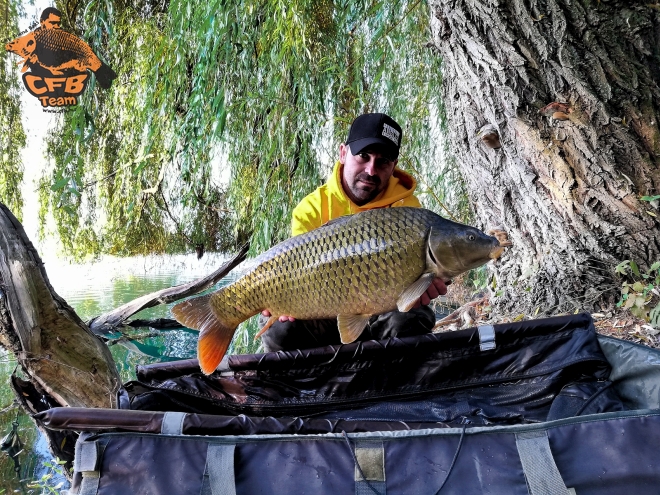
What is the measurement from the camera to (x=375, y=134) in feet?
4.80

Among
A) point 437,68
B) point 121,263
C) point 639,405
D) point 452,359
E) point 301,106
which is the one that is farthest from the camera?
point 121,263

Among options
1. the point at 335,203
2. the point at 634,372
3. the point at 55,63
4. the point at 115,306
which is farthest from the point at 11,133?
the point at 634,372

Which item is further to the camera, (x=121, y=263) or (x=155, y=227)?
(x=121, y=263)

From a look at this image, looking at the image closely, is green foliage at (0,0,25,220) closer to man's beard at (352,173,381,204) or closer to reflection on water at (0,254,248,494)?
reflection on water at (0,254,248,494)

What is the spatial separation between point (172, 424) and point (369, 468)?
0.32m

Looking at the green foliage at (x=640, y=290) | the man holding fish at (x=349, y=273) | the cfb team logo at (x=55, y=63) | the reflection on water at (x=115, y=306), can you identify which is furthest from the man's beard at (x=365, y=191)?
the cfb team logo at (x=55, y=63)

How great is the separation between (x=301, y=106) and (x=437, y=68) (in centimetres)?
71

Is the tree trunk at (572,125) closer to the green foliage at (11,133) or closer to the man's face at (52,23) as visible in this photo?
the man's face at (52,23)

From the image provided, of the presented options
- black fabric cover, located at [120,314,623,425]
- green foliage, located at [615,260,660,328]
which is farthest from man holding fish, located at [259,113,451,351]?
green foliage, located at [615,260,660,328]

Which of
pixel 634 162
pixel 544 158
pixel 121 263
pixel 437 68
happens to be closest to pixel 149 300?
pixel 121 263

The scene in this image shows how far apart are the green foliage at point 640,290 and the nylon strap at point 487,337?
1.57 ft

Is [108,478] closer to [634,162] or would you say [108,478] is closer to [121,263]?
[634,162]

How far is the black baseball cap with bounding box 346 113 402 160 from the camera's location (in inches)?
57.5

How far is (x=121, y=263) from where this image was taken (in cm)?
392
